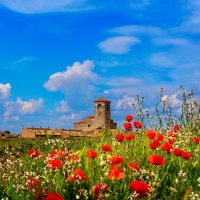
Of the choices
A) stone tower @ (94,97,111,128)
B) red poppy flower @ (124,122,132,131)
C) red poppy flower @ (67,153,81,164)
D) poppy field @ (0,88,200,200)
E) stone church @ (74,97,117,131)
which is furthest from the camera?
stone tower @ (94,97,111,128)

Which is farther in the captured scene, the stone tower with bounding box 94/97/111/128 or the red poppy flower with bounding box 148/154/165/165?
the stone tower with bounding box 94/97/111/128

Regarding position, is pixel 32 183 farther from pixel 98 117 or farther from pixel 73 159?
pixel 98 117

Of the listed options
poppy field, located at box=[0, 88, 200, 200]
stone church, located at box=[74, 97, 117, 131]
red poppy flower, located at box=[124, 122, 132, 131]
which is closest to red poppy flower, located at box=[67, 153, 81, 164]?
poppy field, located at box=[0, 88, 200, 200]

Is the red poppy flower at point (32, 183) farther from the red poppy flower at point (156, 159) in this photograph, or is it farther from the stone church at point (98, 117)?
the stone church at point (98, 117)

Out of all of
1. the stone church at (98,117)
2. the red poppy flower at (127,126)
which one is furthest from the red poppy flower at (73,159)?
the stone church at (98,117)

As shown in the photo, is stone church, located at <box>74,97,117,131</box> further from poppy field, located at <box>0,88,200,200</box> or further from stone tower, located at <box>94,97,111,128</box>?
poppy field, located at <box>0,88,200,200</box>

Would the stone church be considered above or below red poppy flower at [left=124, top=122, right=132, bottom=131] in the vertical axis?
above

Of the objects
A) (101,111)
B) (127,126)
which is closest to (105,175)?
(127,126)

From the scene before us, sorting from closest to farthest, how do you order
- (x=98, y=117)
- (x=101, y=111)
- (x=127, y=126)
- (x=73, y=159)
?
(x=73, y=159) → (x=127, y=126) → (x=101, y=111) → (x=98, y=117)

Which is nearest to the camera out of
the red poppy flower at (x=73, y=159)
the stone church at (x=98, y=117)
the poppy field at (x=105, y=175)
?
the poppy field at (x=105, y=175)

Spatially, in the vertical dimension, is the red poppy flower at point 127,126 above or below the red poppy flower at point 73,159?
above

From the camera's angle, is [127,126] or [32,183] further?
[127,126]

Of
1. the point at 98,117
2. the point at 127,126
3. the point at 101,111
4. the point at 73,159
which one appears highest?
the point at 101,111

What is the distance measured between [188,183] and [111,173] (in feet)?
6.24
